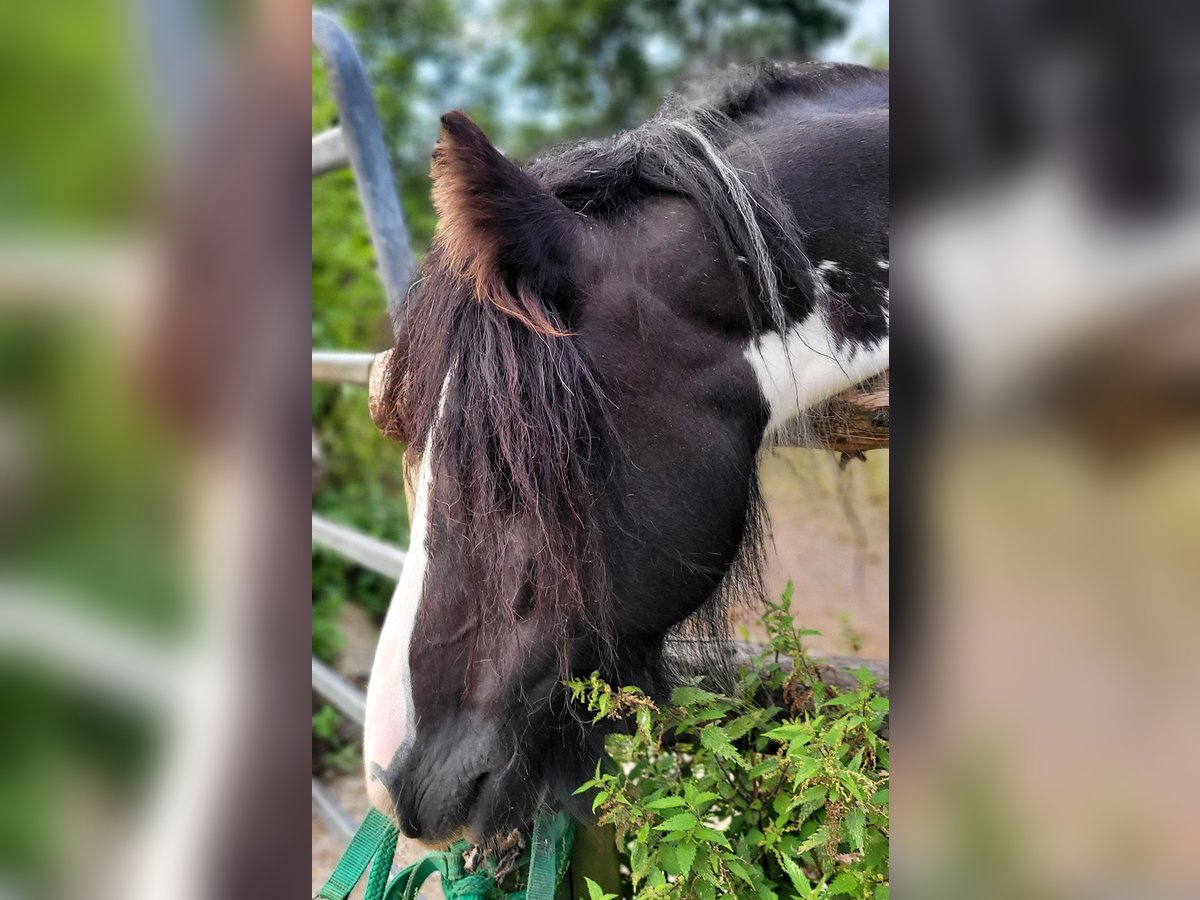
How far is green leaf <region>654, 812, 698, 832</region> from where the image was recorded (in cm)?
90

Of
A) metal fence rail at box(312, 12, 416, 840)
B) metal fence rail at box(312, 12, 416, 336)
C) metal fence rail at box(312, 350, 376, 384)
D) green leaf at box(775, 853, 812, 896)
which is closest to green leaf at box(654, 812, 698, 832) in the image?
green leaf at box(775, 853, 812, 896)

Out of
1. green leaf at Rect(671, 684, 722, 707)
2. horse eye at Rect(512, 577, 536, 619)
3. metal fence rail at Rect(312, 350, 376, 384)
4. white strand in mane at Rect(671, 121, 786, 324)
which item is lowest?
green leaf at Rect(671, 684, 722, 707)

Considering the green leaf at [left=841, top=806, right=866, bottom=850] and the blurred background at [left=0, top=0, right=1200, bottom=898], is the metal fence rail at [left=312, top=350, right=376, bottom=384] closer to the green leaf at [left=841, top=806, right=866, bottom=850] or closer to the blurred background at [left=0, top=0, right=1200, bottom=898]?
the green leaf at [left=841, top=806, right=866, bottom=850]

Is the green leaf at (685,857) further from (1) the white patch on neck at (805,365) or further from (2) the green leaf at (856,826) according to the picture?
(1) the white patch on neck at (805,365)

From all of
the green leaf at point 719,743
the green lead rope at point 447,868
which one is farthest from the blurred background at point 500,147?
the green leaf at point 719,743

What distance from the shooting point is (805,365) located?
104 centimetres

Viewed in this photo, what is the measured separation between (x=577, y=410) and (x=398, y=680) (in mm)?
368

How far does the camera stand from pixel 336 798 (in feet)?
9.14

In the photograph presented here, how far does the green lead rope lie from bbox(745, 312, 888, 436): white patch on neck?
1.92ft
